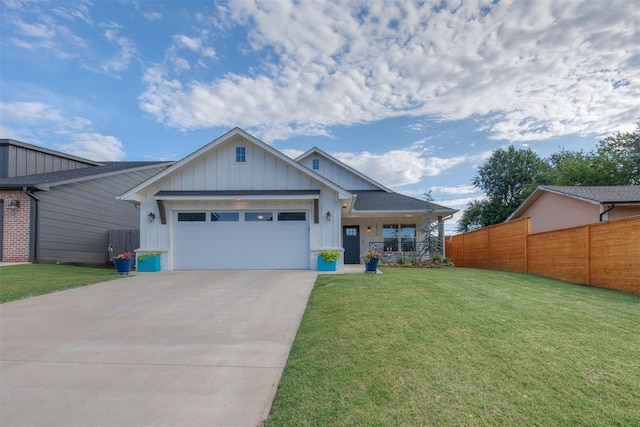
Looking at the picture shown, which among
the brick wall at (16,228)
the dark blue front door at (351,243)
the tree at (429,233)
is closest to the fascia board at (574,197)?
the tree at (429,233)

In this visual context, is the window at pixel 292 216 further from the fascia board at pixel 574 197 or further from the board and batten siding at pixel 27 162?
the board and batten siding at pixel 27 162

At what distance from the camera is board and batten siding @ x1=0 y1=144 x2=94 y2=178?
14.3m

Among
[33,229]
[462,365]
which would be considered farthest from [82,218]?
[462,365]

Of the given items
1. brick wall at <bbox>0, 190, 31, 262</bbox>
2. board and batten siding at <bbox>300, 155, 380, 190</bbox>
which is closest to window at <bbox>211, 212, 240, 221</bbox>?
brick wall at <bbox>0, 190, 31, 262</bbox>

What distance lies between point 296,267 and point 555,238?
806 cm

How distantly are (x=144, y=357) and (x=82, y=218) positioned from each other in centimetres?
1405

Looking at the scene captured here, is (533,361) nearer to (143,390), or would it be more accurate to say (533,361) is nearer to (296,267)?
(143,390)

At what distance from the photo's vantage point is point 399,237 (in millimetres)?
16516

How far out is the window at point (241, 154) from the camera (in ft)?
39.3

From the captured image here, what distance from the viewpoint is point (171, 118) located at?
1553cm

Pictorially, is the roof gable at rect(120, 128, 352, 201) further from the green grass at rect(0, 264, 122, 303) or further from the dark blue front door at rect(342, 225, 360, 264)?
the dark blue front door at rect(342, 225, 360, 264)

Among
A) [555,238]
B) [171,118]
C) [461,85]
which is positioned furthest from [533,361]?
[171,118]

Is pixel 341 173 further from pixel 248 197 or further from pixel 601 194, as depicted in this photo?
pixel 601 194

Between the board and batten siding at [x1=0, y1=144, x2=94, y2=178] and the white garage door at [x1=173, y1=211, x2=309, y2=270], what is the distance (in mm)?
8801
